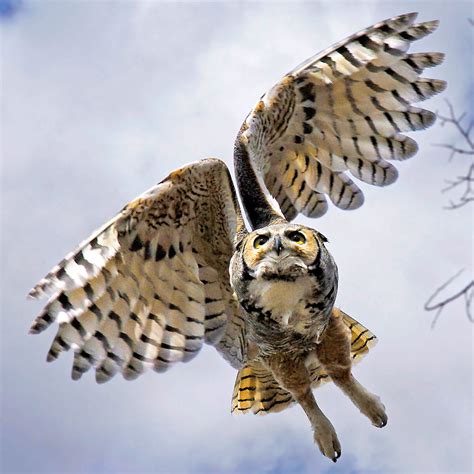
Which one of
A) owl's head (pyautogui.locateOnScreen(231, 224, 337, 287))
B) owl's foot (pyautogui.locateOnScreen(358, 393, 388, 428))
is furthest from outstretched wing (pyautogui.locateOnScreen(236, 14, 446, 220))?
owl's foot (pyautogui.locateOnScreen(358, 393, 388, 428))

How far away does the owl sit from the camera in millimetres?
6137

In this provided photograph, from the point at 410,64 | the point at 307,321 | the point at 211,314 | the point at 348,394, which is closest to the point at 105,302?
the point at 211,314

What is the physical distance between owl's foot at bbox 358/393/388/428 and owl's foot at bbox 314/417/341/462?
0.89 feet

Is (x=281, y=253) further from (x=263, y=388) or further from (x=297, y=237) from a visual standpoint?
(x=263, y=388)

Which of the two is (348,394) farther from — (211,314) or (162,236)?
(162,236)

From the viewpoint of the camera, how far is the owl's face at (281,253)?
588 cm

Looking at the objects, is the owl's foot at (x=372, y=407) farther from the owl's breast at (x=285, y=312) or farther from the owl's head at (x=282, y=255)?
the owl's head at (x=282, y=255)

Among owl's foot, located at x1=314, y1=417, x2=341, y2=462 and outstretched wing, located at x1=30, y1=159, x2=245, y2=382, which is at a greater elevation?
outstretched wing, located at x1=30, y1=159, x2=245, y2=382

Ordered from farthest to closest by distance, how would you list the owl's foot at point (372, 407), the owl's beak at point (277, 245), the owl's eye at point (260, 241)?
the owl's foot at point (372, 407)
the owl's eye at point (260, 241)
the owl's beak at point (277, 245)

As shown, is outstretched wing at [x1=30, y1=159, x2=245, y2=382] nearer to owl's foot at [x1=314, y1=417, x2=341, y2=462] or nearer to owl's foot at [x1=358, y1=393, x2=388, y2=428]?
owl's foot at [x1=314, y1=417, x2=341, y2=462]

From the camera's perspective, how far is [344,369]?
22.6 feet

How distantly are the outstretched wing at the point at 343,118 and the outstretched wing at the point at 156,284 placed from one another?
500 mm

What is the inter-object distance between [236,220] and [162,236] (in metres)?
0.48

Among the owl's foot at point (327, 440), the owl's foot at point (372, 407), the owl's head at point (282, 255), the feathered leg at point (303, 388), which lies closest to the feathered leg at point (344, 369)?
the owl's foot at point (372, 407)
